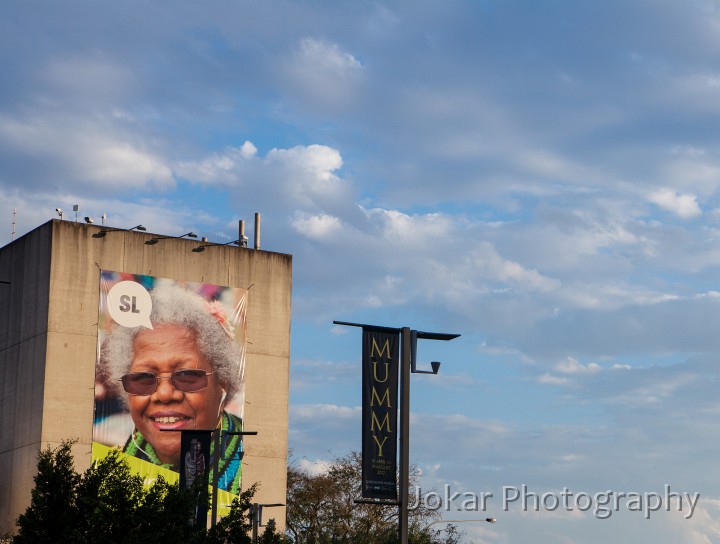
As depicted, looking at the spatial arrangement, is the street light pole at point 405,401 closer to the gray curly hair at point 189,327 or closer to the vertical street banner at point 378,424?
the vertical street banner at point 378,424

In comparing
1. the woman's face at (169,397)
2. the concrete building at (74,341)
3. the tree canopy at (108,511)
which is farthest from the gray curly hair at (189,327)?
the tree canopy at (108,511)

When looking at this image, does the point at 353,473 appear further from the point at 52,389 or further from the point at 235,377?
the point at 52,389

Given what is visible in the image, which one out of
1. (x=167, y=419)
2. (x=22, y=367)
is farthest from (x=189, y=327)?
(x=22, y=367)

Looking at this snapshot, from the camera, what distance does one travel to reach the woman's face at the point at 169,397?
78062 mm

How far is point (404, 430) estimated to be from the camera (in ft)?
95.2

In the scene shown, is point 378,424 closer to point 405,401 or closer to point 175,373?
point 405,401

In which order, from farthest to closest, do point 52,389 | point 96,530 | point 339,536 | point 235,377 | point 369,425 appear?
1. point 339,536
2. point 235,377
3. point 52,389
4. point 96,530
5. point 369,425

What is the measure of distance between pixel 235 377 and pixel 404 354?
54.3 metres

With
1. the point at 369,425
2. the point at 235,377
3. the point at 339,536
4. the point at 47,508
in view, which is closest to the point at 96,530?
the point at 47,508

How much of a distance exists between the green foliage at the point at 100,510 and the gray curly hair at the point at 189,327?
42261 mm

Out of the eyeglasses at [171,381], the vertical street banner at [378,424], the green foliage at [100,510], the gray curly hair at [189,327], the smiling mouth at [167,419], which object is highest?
the gray curly hair at [189,327]

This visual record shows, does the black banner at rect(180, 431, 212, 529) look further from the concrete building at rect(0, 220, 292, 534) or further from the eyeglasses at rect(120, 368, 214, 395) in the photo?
the eyeglasses at rect(120, 368, 214, 395)

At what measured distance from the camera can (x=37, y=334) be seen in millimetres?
76625

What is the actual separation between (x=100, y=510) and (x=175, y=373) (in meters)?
46.6
